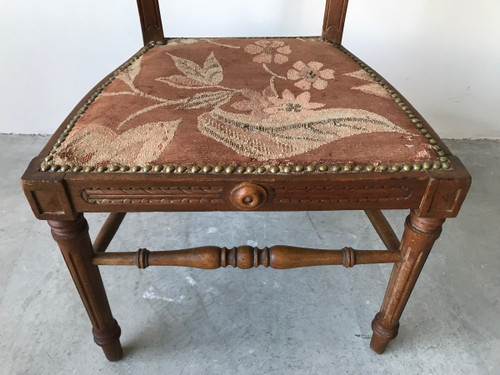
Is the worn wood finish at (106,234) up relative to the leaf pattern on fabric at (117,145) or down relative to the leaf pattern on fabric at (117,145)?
down

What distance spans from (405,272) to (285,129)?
0.99 ft

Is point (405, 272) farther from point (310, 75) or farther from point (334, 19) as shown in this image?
point (334, 19)

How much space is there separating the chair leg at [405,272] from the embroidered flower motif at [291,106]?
22 cm

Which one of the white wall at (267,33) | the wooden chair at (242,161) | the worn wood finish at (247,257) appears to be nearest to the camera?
the wooden chair at (242,161)

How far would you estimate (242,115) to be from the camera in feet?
2.22

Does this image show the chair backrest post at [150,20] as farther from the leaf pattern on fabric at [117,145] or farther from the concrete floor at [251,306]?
the concrete floor at [251,306]

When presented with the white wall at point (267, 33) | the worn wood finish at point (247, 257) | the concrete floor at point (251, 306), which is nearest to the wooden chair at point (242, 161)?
the worn wood finish at point (247, 257)

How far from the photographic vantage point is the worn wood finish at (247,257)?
2.28 feet

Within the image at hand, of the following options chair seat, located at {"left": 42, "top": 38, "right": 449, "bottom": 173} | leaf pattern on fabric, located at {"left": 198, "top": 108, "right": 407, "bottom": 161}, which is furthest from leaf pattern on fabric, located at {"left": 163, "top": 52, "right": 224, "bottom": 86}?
leaf pattern on fabric, located at {"left": 198, "top": 108, "right": 407, "bottom": 161}

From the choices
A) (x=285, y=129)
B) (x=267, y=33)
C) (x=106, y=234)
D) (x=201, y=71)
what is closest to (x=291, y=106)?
(x=285, y=129)

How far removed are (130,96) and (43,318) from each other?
523mm

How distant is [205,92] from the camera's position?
2.39ft

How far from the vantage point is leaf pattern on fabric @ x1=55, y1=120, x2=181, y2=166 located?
60cm

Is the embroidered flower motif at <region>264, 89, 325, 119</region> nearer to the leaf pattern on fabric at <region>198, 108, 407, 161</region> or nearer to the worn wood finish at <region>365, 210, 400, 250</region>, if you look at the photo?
the leaf pattern on fabric at <region>198, 108, 407, 161</region>
